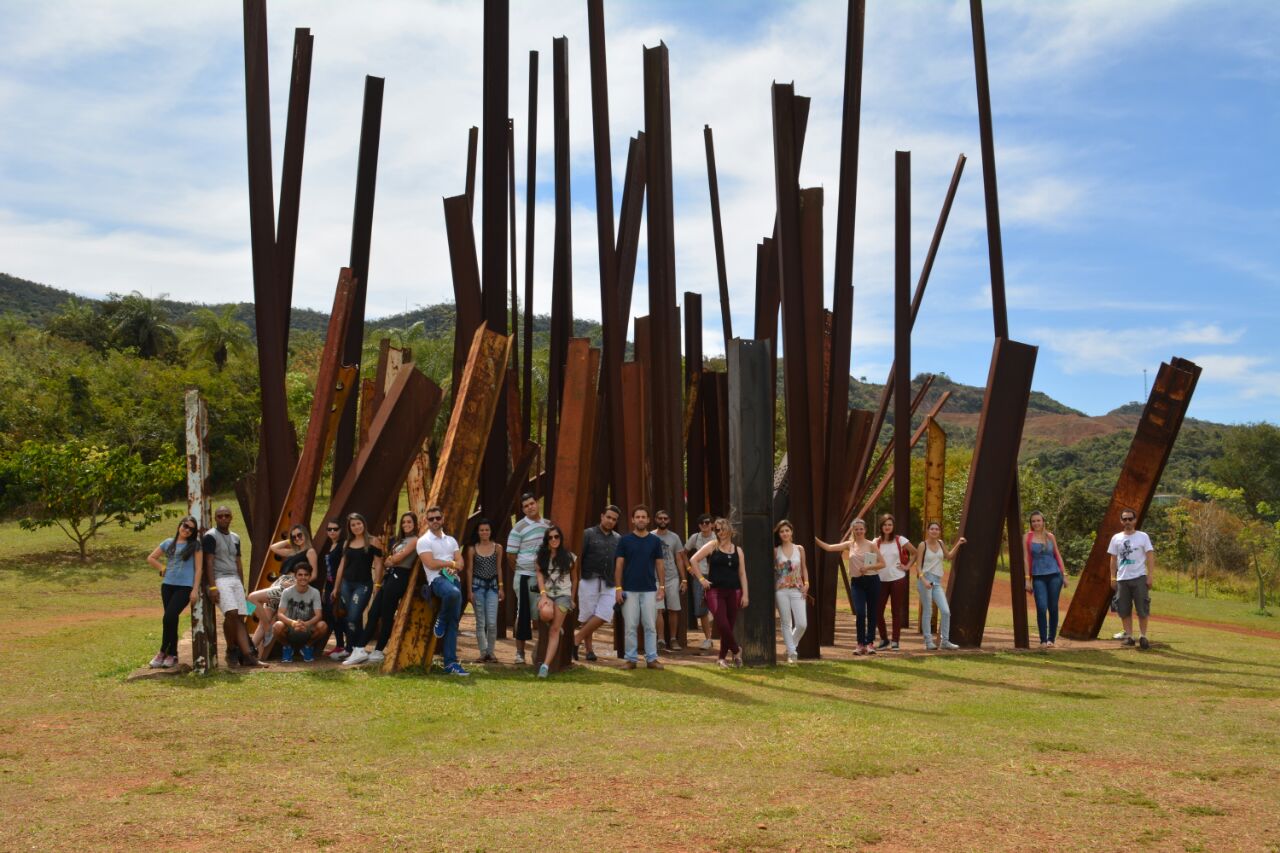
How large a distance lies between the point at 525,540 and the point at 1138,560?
19.6 feet

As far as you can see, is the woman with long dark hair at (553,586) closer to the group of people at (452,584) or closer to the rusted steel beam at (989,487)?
the group of people at (452,584)

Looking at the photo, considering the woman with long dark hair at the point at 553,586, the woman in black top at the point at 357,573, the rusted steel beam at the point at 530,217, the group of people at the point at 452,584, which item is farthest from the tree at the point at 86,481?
the woman with long dark hair at the point at 553,586

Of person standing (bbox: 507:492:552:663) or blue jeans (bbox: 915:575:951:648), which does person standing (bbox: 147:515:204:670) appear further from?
blue jeans (bbox: 915:575:951:648)

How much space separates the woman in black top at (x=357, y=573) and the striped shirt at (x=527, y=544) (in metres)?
Result: 1.14

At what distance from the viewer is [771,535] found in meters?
9.02

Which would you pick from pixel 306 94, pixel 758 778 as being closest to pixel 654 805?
pixel 758 778

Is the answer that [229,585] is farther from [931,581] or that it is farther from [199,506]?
[931,581]

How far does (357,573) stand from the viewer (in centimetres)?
897

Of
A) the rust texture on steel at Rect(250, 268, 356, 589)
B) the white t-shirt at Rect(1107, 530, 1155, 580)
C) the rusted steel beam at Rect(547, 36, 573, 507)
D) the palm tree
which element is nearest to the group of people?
the rust texture on steel at Rect(250, 268, 356, 589)

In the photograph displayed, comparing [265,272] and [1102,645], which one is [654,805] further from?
[1102,645]

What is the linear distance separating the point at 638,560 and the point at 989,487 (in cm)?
398

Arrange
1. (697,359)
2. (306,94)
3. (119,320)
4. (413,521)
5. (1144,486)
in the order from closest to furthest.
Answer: (413,521) → (306,94) → (1144,486) → (697,359) → (119,320)

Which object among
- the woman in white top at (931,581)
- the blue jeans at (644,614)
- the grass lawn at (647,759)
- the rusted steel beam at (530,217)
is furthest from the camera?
the rusted steel beam at (530,217)

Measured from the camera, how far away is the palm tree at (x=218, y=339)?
159 ft
